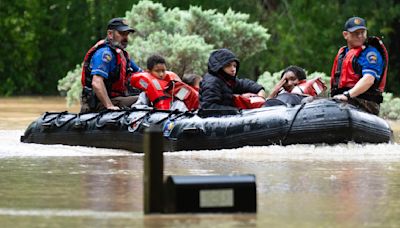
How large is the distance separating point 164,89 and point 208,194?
7407mm

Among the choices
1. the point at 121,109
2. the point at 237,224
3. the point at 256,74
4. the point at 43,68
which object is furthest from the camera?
the point at 43,68

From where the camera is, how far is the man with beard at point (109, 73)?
15.8m

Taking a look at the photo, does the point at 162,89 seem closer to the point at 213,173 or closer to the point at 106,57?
the point at 106,57

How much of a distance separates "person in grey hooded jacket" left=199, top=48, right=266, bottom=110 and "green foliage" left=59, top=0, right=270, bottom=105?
8585 millimetres

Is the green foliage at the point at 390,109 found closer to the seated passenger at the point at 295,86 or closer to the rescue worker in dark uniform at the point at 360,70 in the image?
the seated passenger at the point at 295,86

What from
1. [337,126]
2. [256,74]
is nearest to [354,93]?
[337,126]

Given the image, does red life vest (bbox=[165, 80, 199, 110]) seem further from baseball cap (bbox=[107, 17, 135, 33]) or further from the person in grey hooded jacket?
baseball cap (bbox=[107, 17, 135, 33])

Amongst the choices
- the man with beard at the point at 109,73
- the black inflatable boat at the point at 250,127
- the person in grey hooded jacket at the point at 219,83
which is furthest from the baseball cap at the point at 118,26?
the person in grey hooded jacket at the point at 219,83

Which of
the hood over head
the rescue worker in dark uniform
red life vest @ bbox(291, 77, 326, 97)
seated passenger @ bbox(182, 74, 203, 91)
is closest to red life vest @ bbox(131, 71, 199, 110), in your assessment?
seated passenger @ bbox(182, 74, 203, 91)

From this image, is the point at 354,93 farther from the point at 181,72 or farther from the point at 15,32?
the point at 15,32

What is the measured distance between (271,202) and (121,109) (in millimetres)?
6495

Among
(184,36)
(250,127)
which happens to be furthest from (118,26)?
(184,36)

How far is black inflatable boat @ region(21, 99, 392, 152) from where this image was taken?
46.1 ft

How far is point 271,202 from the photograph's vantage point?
931cm
